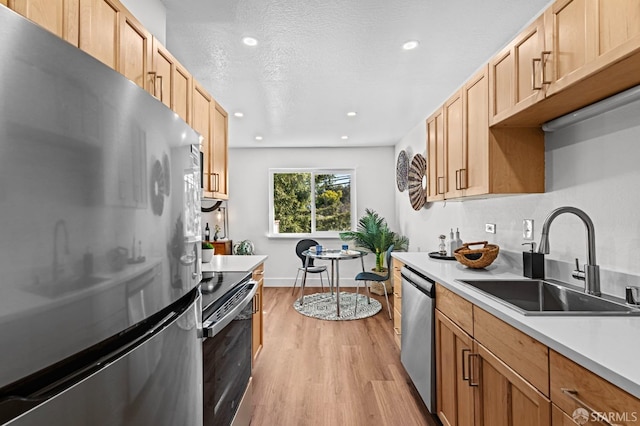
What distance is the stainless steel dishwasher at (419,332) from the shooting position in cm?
201

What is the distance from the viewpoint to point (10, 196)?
16.4 inches

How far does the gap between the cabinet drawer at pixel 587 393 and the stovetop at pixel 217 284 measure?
4.06ft

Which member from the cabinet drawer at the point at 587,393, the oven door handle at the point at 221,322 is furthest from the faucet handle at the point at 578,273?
the oven door handle at the point at 221,322

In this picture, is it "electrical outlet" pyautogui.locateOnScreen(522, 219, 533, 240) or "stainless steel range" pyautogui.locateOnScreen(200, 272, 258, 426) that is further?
"electrical outlet" pyautogui.locateOnScreen(522, 219, 533, 240)

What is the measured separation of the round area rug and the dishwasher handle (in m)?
1.65

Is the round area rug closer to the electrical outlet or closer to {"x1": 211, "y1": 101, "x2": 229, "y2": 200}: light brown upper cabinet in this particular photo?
{"x1": 211, "y1": 101, "x2": 229, "y2": 200}: light brown upper cabinet

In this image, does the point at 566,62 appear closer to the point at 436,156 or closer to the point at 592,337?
the point at 592,337

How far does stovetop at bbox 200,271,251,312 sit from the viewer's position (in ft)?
4.84

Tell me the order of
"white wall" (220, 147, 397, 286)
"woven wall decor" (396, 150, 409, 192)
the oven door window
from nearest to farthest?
the oven door window → "woven wall decor" (396, 150, 409, 192) → "white wall" (220, 147, 397, 286)

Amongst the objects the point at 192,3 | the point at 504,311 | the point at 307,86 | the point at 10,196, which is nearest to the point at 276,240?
the point at 307,86

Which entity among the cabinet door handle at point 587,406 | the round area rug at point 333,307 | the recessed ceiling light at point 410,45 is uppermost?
the recessed ceiling light at point 410,45

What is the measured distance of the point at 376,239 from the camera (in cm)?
506

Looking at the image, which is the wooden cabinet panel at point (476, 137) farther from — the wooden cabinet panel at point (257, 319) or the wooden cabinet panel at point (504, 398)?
the wooden cabinet panel at point (257, 319)

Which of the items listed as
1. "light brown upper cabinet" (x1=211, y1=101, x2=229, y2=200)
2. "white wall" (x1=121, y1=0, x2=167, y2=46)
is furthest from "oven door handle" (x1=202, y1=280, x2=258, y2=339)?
"white wall" (x1=121, y1=0, x2=167, y2=46)
